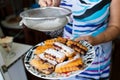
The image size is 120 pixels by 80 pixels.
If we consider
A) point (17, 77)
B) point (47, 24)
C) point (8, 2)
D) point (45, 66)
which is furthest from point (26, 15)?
point (8, 2)

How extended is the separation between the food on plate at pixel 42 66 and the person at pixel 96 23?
15 cm

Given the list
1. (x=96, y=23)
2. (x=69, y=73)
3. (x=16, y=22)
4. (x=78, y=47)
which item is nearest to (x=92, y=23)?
(x=96, y=23)

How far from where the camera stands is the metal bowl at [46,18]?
0.61 metres

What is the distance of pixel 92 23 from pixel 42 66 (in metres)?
0.26

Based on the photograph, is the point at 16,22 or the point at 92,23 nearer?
the point at 92,23

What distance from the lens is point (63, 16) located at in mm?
615

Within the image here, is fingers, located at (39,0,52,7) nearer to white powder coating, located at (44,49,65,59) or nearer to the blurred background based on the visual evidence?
white powder coating, located at (44,49,65,59)

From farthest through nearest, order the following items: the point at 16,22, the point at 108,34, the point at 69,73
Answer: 1. the point at 16,22
2. the point at 108,34
3. the point at 69,73

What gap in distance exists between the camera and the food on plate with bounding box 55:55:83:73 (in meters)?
0.57

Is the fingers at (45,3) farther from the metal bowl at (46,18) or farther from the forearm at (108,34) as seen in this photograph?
the forearm at (108,34)

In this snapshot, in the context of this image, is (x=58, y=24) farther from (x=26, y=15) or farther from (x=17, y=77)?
(x=17, y=77)

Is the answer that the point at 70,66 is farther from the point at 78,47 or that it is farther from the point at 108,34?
the point at 108,34

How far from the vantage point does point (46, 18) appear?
1.97 feet

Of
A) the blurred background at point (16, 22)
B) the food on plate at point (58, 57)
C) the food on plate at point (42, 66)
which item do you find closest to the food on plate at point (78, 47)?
the food on plate at point (58, 57)
